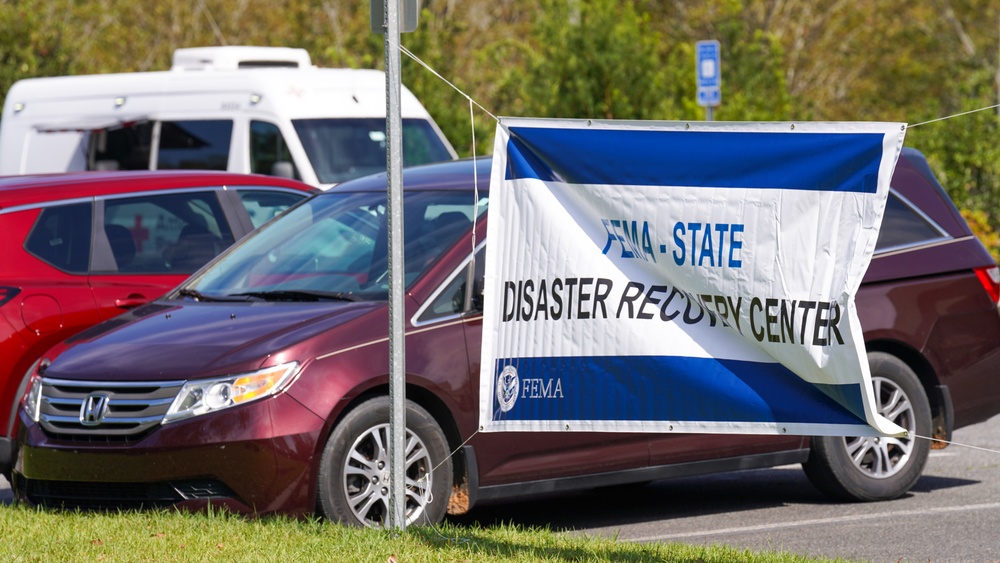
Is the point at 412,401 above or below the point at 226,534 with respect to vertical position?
above

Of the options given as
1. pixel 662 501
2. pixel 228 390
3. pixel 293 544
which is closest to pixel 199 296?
pixel 228 390

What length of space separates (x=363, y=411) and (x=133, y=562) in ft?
4.01

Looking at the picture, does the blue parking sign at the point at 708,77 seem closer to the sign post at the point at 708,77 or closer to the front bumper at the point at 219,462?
the sign post at the point at 708,77

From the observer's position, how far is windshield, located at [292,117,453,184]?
45.3 feet

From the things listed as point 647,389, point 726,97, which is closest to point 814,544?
point 647,389

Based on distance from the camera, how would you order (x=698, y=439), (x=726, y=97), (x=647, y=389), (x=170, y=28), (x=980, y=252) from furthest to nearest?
(x=170, y=28) → (x=726, y=97) → (x=980, y=252) → (x=698, y=439) → (x=647, y=389)

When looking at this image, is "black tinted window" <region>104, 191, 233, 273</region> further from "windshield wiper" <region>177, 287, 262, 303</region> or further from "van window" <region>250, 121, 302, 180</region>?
"van window" <region>250, 121, 302, 180</region>

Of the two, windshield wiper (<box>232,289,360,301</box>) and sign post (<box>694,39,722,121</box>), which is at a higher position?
sign post (<box>694,39,722,121</box>)

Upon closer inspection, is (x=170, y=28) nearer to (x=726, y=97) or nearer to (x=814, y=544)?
(x=726, y=97)

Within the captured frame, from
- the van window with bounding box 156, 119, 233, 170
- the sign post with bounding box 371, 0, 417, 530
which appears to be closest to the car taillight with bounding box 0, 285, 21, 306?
the sign post with bounding box 371, 0, 417, 530

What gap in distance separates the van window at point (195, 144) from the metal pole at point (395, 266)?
8.71 m

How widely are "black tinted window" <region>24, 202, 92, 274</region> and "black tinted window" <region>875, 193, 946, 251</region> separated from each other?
4173 millimetres

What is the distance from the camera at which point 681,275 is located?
525 centimetres

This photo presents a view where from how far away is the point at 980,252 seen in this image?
8016 mm
